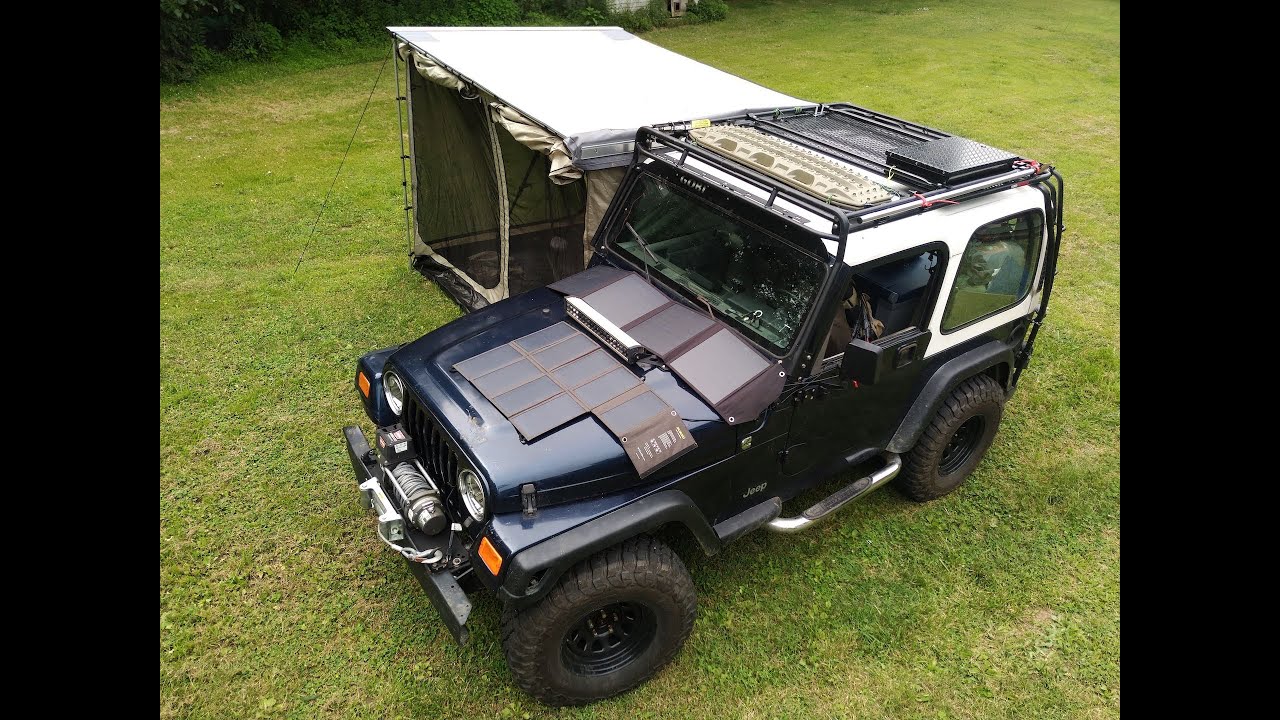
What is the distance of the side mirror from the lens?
370cm

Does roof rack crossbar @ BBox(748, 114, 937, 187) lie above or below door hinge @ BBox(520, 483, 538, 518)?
above

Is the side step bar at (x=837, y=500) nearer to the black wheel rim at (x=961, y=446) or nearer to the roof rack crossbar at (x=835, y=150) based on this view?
the black wheel rim at (x=961, y=446)

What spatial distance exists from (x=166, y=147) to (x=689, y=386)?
33.1ft

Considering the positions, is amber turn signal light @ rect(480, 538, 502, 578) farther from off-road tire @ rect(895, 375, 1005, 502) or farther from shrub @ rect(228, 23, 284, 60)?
shrub @ rect(228, 23, 284, 60)

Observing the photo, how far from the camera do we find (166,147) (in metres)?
10.8

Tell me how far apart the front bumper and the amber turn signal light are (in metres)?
0.27

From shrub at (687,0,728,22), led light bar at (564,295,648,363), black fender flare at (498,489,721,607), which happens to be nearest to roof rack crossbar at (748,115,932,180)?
led light bar at (564,295,648,363)

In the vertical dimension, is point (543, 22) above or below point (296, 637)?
above

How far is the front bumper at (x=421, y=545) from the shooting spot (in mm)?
3510

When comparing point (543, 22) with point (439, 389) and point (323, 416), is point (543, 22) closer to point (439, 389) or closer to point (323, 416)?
point (323, 416)

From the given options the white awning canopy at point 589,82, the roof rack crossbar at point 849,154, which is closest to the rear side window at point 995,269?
the roof rack crossbar at point 849,154

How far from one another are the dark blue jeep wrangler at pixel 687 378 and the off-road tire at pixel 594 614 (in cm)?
1

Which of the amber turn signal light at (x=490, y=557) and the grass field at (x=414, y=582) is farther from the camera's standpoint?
the grass field at (x=414, y=582)

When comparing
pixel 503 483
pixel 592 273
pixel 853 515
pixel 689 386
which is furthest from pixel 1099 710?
pixel 592 273
